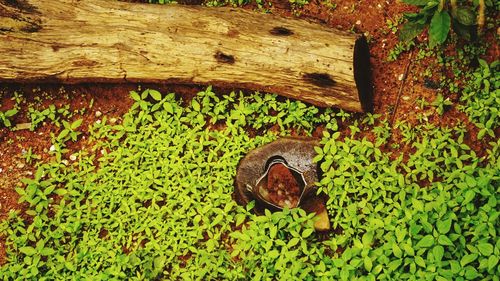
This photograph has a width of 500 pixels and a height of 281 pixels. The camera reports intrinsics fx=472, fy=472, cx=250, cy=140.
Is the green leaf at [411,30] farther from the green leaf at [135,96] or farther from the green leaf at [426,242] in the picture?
the green leaf at [135,96]

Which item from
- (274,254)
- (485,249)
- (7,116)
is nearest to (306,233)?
(274,254)

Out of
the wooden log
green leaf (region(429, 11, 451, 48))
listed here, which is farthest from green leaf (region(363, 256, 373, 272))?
green leaf (region(429, 11, 451, 48))

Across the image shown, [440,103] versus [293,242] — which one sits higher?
[440,103]

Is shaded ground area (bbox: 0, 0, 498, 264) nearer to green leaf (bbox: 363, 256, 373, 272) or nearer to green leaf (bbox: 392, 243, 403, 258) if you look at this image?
green leaf (bbox: 392, 243, 403, 258)

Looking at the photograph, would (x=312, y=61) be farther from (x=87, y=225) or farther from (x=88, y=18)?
(x=87, y=225)

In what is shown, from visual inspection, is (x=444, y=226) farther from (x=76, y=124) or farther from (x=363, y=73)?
(x=76, y=124)

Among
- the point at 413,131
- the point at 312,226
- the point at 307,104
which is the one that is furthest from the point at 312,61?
the point at 312,226

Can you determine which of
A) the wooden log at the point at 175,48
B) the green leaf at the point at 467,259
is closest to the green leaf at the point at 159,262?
the wooden log at the point at 175,48
